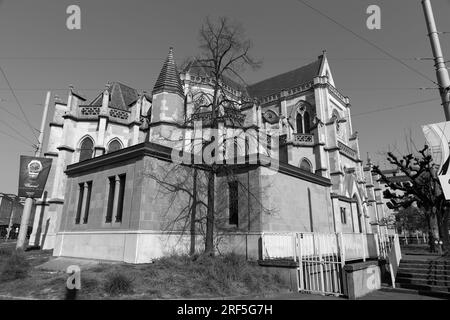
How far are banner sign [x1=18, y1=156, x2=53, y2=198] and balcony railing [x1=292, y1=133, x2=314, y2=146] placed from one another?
82.6 ft

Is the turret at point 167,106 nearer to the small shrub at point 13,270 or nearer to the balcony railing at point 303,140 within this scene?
the small shrub at point 13,270

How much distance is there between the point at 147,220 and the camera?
11.7m

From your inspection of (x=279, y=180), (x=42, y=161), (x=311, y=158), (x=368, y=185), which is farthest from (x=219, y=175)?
(x=368, y=185)

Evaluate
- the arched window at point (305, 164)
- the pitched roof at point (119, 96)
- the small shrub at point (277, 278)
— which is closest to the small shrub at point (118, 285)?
the small shrub at point (277, 278)

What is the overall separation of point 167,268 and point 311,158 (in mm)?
26034

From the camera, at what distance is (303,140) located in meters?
33.4

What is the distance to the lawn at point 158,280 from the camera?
8.08 metres

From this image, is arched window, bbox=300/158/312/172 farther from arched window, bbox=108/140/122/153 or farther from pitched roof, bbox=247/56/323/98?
arched window, bbox=108/140/122/153

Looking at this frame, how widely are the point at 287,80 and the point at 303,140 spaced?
741 inches

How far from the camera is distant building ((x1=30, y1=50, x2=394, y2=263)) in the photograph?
12211 millimetres

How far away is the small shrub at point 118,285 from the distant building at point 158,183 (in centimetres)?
299

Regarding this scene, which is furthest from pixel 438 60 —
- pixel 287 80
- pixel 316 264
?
pixel 287 80
